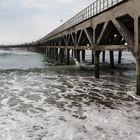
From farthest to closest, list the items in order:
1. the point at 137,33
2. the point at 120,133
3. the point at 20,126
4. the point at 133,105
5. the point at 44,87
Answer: the point at 44,87, the point at 137,33, the point at 133,105, the point at 20,126, the point at 120,133

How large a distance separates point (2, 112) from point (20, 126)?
1806mm

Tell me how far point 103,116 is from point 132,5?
540 cm

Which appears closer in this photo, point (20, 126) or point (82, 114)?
point (20, 126)

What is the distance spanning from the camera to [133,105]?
32.6 ft

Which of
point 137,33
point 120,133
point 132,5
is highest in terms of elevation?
point 132,5

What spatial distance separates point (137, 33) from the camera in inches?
428

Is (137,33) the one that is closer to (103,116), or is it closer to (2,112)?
(103,116)

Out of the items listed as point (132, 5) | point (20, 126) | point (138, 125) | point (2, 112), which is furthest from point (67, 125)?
point (132, 5)

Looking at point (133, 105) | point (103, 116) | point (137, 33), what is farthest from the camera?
point (137, 33)

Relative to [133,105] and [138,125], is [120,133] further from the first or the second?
[133,105]

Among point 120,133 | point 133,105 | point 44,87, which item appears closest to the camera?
point 120,133

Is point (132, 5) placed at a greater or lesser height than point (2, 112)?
greater

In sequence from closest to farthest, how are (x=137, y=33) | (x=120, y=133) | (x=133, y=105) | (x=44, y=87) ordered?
(x=120, y=133) < (x=133, y=105) < (x=137, y=33) < (x=44, y=87)

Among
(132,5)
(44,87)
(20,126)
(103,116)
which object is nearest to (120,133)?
(103,116)
